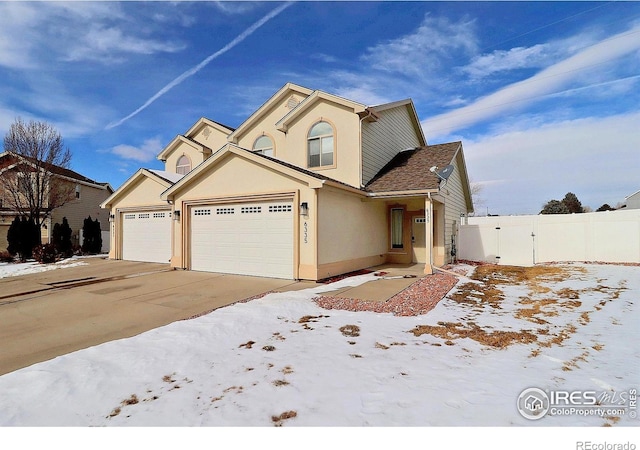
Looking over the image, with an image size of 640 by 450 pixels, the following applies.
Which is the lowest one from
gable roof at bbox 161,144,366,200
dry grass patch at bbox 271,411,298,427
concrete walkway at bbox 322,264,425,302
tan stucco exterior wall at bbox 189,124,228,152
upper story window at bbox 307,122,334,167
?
concrete walkway at bbox 322,264,425,302

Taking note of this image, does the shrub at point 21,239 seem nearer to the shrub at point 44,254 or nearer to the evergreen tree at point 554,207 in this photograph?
the shrub at point 44,254

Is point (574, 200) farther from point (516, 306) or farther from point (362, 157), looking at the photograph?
point (516, 306)

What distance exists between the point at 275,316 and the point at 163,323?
6.55 ft

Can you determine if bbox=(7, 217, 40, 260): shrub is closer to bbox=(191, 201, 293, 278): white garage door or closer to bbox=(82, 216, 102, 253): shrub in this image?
bbox=(82, 216, 102, 253): shrub

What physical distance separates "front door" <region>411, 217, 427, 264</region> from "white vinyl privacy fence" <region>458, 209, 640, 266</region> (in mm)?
2894

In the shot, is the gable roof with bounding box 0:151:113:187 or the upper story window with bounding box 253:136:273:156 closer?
the upper story window with bounding box 253:136:273:156

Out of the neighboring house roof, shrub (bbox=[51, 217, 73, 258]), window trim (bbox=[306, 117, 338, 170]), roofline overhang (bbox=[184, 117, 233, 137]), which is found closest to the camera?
the neighboring house roof

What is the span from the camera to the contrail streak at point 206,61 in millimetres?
8352

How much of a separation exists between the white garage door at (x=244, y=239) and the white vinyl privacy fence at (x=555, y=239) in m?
9.84

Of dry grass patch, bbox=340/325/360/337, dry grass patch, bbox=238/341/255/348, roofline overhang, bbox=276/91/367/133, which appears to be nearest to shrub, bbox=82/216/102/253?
roofline overhang, bbox=276/91/367/133

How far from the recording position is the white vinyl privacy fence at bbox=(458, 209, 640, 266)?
41.6 feet

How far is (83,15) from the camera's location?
23.5 feet
